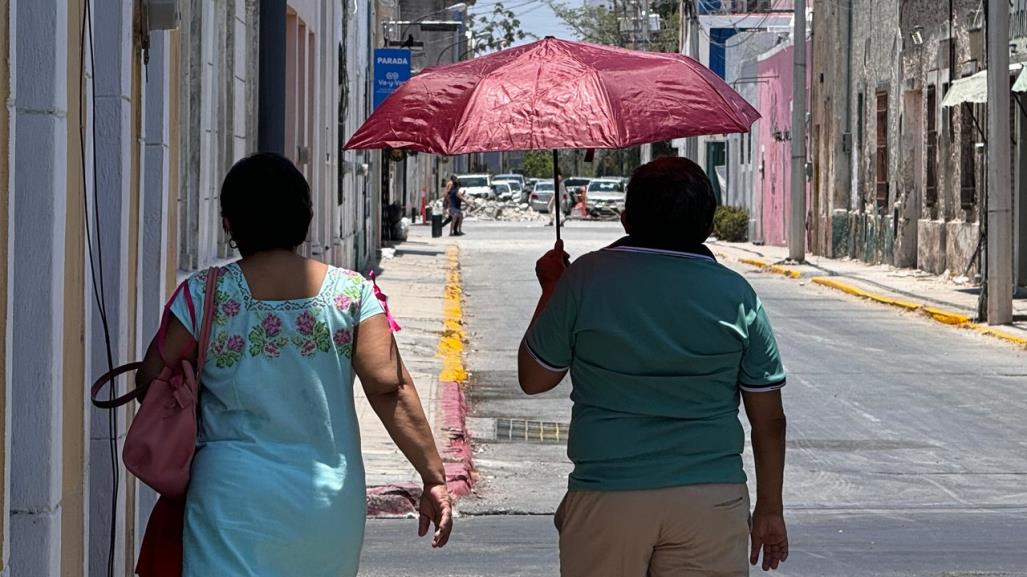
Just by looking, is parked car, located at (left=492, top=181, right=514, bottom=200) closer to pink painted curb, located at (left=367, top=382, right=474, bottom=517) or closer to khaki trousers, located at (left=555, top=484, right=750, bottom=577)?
pink painted curb, located at (left=367, top=382, right=474, bottom=517)

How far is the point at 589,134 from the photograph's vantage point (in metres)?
5.64

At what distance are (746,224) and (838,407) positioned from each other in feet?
114

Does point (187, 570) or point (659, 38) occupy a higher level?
point (659, 38)

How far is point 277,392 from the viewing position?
4258mm

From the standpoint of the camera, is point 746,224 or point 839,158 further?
point 746,224

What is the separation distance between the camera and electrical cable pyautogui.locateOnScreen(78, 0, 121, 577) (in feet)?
18.7

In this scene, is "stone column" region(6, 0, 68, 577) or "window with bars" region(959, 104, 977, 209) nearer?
"stone column" region(6, 0, 68, 577)

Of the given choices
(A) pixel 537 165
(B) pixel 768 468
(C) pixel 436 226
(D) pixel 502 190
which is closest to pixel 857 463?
(B) pixel 768 468

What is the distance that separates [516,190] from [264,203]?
7469 centimetres

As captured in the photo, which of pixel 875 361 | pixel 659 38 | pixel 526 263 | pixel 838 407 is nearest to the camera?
pixel 838 407

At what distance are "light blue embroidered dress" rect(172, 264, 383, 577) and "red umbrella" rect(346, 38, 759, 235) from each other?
1.31 meters

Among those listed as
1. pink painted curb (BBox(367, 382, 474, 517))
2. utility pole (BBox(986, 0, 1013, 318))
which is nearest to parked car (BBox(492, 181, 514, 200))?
utility pole (BBox(986, 0, 1013, 318))

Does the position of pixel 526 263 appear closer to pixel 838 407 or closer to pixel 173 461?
pixel 838 407

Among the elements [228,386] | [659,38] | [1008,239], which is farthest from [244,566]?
[659,38]
